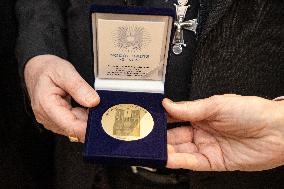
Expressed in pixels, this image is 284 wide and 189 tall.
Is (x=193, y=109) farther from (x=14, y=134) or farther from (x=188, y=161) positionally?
(x=14, y=134)

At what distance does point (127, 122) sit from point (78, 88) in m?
0.14

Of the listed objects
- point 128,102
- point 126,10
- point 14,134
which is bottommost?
point 14,134

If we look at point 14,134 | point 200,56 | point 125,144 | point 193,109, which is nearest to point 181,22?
point 200,56

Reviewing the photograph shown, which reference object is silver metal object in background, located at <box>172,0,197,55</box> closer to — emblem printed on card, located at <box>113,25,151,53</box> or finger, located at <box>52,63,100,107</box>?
emblem printed on card, located at <box>113,25,151,53</box>

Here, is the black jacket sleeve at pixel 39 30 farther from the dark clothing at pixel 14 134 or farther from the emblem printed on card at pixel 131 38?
the emblem printed on card at pixel 131 38

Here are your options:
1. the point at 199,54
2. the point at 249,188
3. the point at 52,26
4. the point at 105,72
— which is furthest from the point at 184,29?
the point at 249,188

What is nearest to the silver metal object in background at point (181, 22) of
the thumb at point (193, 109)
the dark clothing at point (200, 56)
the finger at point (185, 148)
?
the dark clothing at point (200, 56)

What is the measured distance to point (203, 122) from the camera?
971 mm

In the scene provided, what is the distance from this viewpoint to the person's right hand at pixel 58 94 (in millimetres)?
908

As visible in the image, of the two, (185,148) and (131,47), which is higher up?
(131,47)

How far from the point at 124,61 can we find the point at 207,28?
210mm

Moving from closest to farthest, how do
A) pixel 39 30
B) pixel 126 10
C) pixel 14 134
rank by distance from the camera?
pixel 126 10
pixel 39 30
pixel 14 134

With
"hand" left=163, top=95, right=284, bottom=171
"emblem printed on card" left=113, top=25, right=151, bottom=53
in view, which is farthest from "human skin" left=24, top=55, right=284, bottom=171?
"emblem printed on card" left=113, top=25, right=151, bottom=53

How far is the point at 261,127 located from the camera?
2.91 feet
